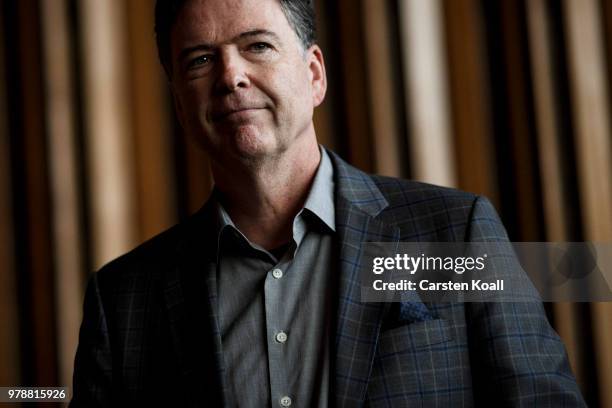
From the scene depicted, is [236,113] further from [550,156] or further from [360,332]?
[550,156]

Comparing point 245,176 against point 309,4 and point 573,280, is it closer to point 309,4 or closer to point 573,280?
point 309,4

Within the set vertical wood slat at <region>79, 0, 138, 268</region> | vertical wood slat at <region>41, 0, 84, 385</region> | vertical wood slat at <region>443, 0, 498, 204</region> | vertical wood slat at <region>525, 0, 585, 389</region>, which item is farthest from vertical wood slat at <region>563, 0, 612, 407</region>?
vertical wood slat at <region>41, 0, 84, 385</region>

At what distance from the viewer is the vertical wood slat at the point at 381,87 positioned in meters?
1.51

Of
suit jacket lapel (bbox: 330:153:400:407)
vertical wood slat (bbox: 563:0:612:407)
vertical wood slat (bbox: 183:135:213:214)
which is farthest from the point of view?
vertical wood slat (bbox: 183:135:213:214)

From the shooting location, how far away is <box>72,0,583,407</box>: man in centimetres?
104

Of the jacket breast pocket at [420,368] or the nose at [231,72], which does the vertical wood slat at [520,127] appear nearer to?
the jacket breast pocket at [420,368]

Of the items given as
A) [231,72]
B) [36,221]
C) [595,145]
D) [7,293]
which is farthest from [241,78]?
[7,293]

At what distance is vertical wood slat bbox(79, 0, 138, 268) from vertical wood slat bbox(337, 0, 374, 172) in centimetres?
53

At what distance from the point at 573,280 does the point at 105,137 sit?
108 centimetres

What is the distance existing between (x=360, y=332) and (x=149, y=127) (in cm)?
84

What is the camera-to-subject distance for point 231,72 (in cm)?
114

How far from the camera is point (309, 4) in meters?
1.25

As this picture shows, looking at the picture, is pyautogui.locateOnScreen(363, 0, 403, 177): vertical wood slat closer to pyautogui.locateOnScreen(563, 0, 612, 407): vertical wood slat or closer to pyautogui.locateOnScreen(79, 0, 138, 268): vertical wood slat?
pyautogui.locateOnScreen(563, 0, 612, 407): vertical wood slat

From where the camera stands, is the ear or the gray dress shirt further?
the ear
